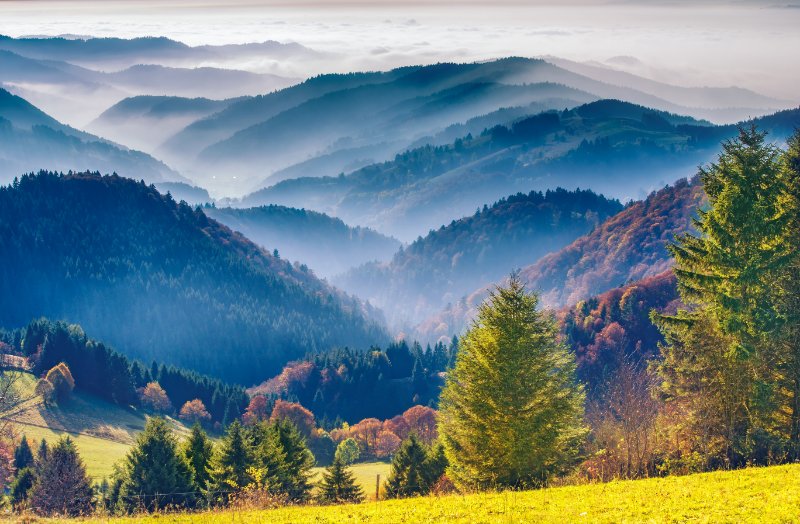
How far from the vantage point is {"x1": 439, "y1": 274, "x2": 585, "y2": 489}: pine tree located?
128 ft

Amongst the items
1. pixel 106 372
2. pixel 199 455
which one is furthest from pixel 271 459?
pixel 106 372

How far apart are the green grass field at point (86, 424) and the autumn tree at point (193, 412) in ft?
53.0

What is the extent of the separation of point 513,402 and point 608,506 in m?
13.4

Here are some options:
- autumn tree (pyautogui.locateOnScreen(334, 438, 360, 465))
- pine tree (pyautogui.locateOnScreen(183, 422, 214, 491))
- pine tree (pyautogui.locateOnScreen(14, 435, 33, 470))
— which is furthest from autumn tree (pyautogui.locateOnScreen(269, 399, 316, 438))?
pine tree (pyautogui.locateOnScreen(183, 422, 214, 491))

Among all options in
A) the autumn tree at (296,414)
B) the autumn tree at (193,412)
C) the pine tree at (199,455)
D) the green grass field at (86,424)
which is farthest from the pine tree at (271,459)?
the autumn tree at (193,412)

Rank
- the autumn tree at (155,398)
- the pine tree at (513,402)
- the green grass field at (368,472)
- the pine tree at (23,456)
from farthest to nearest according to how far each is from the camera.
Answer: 1. the autumn tree at (155,398)
2. the green grass field at (368,472)
3. the pine tree at (23,456)
4. the pine tree at (513,402)

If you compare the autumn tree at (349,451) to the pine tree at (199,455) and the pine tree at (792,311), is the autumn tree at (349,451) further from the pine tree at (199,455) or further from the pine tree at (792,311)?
the pine tree at (792,311)

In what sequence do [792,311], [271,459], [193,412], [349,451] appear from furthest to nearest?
[193,412], [349,451], [271,459], [792,311]

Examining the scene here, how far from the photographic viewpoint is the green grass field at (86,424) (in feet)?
341

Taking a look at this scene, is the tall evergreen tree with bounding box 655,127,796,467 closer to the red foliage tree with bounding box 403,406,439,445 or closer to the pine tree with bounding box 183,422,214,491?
the pine tree with bounding box 183,422,214,491

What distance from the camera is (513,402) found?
129 ft

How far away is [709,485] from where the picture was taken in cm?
2833

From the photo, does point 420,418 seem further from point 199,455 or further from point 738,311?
point 738,311

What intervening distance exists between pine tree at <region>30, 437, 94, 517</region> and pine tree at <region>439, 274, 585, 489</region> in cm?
3464
